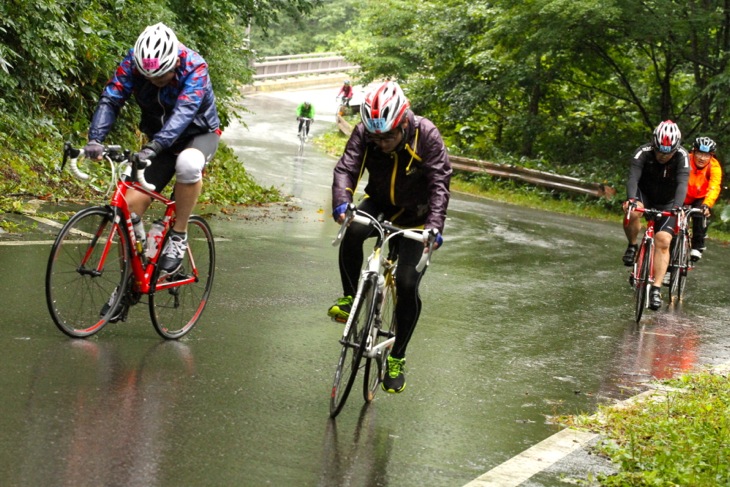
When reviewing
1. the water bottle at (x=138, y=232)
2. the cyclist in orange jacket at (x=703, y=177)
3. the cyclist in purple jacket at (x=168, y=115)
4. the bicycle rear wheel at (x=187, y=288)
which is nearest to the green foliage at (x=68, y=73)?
the bicycle rear wheel at (x=187, y=288)

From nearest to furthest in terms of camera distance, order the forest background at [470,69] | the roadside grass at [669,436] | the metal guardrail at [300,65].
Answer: the roadside grass at [669,436], the forest background at [470,69], the metal guardrail at [300,65]

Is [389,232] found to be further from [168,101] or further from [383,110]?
[168,101]

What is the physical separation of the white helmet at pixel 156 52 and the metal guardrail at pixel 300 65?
5515 cm

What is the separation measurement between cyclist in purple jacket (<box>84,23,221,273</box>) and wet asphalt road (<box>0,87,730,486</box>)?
1.01m

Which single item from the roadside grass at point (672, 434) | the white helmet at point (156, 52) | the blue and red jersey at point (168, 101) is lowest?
the roadside grass at point (672, 434)

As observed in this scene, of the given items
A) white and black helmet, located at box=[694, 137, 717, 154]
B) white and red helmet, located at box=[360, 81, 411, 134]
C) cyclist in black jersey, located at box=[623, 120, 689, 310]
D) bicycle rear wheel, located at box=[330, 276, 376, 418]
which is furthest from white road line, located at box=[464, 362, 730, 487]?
white and black helmet, located at box=[694, 137, 717, 154]

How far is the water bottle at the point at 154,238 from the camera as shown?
7.09m

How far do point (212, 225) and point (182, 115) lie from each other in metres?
7.22

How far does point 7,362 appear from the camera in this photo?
6.17 metres

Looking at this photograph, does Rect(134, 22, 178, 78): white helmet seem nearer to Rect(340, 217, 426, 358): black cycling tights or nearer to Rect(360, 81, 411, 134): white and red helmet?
Rect(360, 81, 411, 134): white and red helmet

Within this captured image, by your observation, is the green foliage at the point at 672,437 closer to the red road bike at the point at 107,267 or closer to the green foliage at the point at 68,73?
the red road bike at the point at 107,267

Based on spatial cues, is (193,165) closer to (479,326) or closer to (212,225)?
(479,326)

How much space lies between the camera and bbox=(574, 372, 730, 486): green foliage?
5441 mm

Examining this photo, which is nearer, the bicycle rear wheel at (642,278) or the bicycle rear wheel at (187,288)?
the bicycle rear wheel at (187,288)
